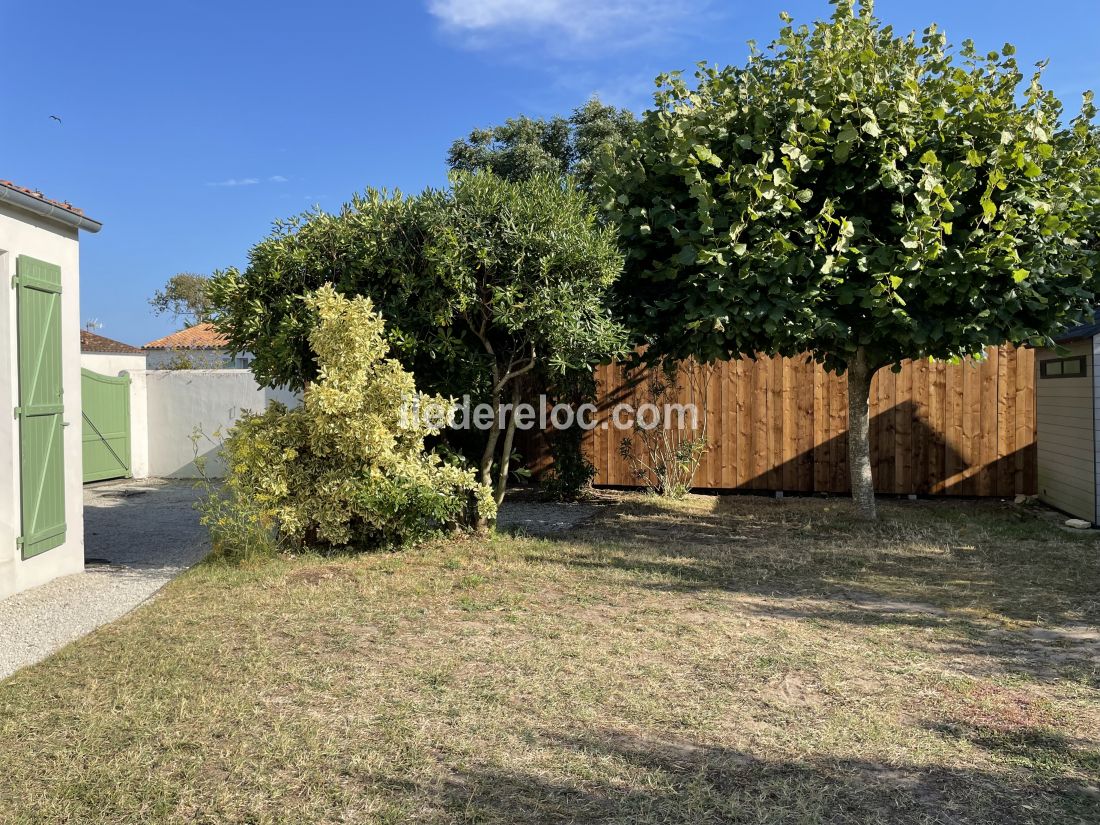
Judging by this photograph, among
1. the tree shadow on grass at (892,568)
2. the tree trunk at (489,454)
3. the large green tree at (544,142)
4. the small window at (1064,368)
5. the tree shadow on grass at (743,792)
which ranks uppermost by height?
the large green tree at (544,142)

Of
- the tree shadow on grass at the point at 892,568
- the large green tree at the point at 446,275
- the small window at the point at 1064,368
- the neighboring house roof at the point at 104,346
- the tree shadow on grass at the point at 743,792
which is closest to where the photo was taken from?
the tree shadow on grass at the point at 743,792

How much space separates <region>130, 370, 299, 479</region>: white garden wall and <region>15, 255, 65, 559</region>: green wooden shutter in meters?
7.41

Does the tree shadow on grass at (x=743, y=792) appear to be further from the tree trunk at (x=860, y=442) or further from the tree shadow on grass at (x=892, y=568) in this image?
the tree trunk at (x=860, y=442)

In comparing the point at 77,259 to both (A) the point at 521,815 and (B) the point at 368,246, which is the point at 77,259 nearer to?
(B) the point at 368,246

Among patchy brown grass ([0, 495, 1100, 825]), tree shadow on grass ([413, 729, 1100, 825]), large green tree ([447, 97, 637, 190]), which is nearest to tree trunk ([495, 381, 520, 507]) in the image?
patchy brown grass ([0, 495, 1100, 825])

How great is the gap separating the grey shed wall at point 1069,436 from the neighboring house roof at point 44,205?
921 cm

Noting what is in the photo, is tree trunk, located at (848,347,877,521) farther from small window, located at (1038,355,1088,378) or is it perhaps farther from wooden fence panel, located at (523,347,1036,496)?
small window, located at (1038,355,1088,378)

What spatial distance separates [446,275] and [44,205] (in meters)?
3.12

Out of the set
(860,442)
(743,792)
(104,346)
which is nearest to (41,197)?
(743,792)

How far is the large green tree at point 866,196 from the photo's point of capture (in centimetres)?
663

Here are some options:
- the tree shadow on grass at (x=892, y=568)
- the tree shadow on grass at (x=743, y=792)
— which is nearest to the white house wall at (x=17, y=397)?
the tree shadow on grass at (x=892, y=568)

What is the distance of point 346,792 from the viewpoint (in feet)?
9.27

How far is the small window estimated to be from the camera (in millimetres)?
8602

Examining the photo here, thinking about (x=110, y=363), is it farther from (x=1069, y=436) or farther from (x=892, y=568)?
(x=1069, y=436)
